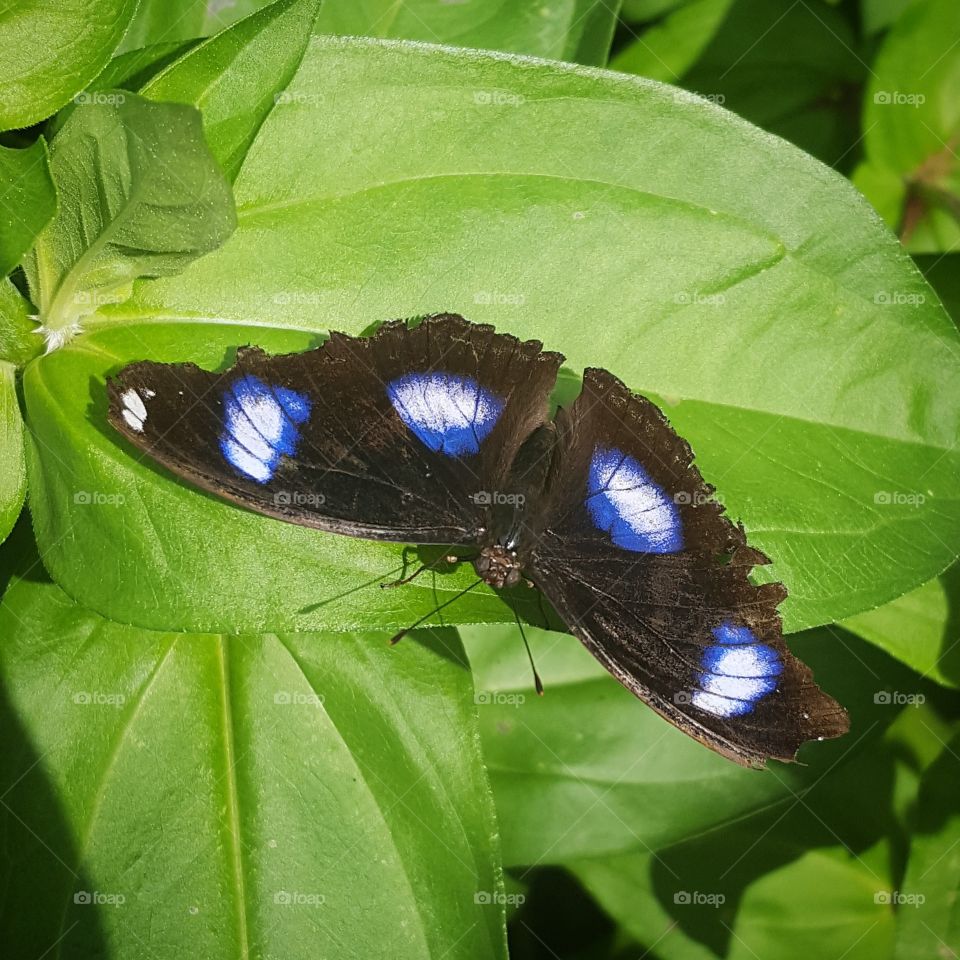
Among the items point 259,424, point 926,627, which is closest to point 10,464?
point 259,424

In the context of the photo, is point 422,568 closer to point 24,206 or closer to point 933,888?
point 24,206

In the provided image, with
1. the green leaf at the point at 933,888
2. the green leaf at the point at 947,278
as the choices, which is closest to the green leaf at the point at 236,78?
the green leaf at the point at 947,278

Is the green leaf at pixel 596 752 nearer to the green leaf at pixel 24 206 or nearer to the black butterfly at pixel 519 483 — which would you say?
the black butterfly at pixel 519 483

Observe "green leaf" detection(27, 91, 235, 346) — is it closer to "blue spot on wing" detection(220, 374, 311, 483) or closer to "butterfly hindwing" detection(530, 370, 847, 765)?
"blue spot on wing" detection(220, 374, 311, 483)

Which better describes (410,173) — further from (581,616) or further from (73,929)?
(73,929)

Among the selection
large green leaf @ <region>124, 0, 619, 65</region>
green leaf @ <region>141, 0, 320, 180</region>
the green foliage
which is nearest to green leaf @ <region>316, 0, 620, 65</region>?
large green leaf @ <region>124, 0, 619, 65</region>

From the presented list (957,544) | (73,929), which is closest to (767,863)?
(957,544)
